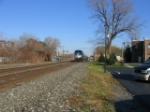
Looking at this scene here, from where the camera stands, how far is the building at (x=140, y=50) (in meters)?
70.1

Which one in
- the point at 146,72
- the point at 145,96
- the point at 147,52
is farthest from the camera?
the point at 147,52

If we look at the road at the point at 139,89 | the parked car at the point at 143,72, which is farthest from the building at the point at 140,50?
the parked car at the point at 143,72

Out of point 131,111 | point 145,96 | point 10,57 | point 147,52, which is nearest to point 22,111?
point 131,111

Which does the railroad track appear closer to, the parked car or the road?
the road

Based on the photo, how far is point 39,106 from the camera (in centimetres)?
803

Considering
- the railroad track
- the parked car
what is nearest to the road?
the parked car

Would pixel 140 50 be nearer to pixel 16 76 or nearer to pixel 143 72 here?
pixel 16 76

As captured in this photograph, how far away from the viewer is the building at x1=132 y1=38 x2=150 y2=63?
70.1 meters

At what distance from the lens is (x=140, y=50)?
7512 cm

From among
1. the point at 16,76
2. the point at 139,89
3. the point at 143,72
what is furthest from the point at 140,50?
the point at 139,89

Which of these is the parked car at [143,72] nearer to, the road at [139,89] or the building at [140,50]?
the road at [139,89]

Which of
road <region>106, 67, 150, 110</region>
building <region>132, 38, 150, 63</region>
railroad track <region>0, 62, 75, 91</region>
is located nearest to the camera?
road <region>106, 67, 150, 110</region>

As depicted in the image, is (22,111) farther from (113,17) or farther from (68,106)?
(113,17)

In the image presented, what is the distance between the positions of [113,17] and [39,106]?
179 feet
